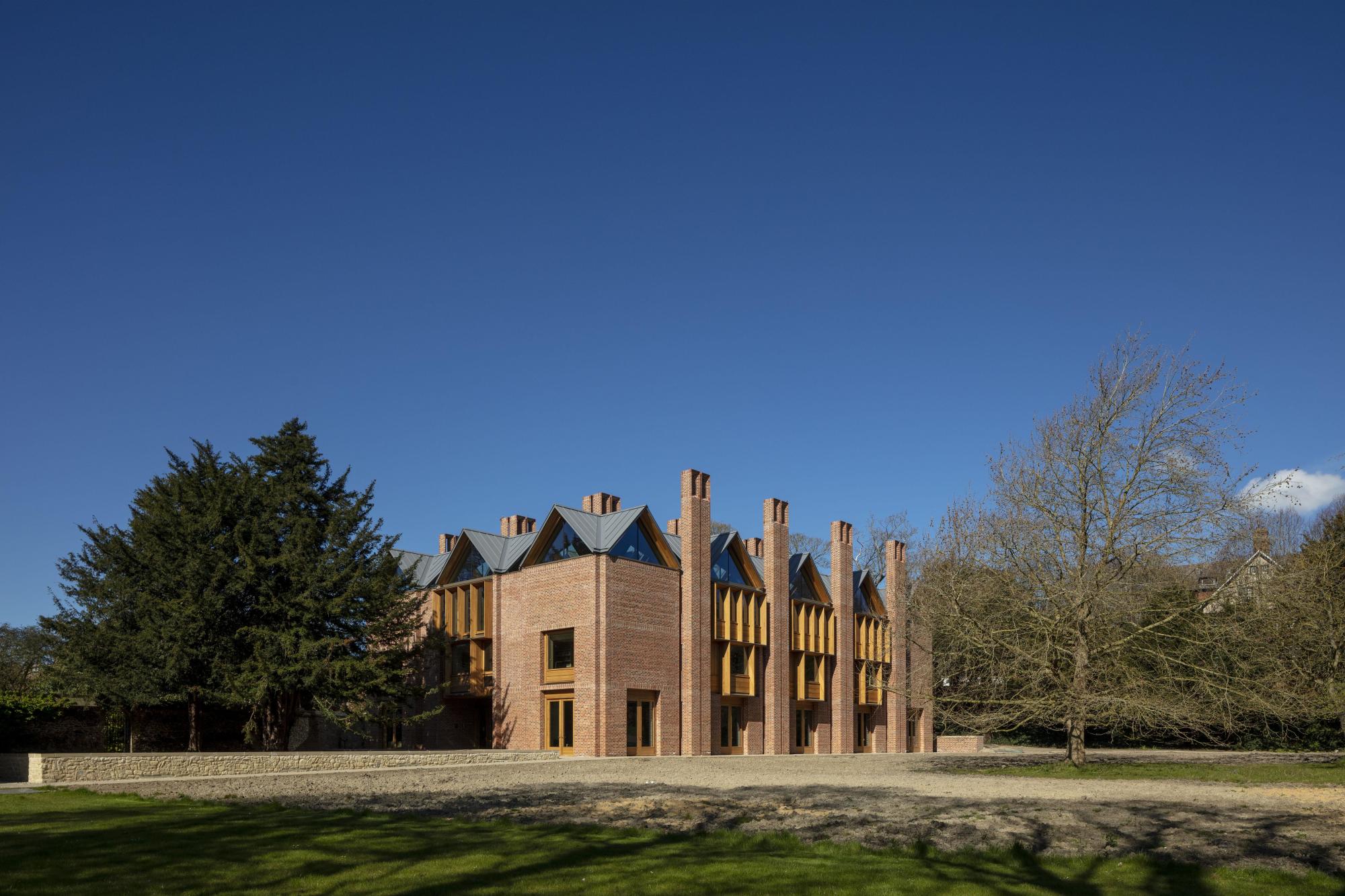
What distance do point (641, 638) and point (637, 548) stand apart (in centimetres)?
310

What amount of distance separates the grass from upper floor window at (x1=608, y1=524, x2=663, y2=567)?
24.5 m

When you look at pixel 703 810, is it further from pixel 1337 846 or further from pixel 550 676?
pixel 550 676

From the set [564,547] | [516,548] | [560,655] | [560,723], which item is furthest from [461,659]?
[564,547]

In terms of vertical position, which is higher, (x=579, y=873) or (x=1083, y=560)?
(x=1083, y=560)

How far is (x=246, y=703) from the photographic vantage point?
1140 inches

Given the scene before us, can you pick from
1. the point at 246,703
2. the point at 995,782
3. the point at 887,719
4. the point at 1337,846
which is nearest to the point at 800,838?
the point at 1337,846

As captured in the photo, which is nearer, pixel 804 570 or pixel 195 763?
pixel 195 763

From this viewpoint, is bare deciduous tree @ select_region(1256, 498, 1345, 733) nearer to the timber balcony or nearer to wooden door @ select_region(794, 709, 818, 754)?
wooden door @ select_region(794, 709, 818, 754)

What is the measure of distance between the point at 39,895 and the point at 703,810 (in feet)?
27.9

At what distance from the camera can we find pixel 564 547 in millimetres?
37469

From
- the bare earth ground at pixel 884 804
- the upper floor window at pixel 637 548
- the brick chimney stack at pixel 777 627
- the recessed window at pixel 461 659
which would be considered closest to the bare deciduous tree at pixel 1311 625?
the bare earth ground at pixel 884 804

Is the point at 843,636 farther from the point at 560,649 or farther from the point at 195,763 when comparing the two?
the point at 195,763

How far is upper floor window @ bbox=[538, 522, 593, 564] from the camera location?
36.9 metres

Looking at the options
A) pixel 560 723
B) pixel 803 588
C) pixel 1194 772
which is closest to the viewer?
pixel 1194 772
